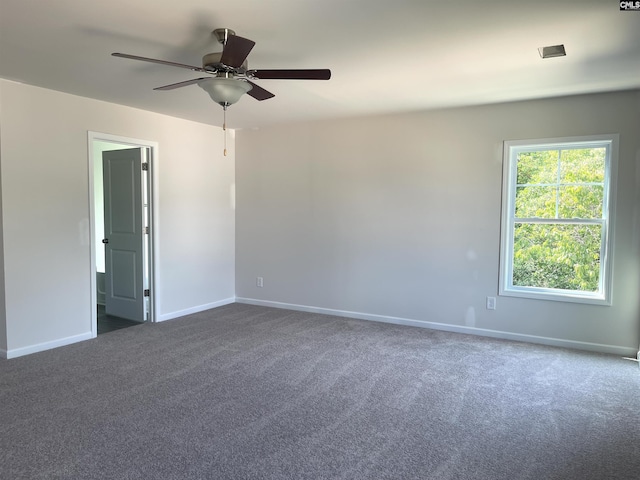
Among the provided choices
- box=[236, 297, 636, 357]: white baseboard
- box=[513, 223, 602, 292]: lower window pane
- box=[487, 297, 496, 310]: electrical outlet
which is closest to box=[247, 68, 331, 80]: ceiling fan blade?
box=[513, 223, 602, 292]: lower window pane

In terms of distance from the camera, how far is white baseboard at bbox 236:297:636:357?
396cm

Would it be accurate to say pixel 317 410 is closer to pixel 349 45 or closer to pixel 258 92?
pixel 258 92

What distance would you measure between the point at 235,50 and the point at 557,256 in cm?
365

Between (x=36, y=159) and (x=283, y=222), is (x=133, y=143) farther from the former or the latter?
(x=283, y=222)

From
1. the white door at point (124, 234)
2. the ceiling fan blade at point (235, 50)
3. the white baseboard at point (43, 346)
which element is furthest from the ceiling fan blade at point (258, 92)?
the white baseboard at point (43, 346)

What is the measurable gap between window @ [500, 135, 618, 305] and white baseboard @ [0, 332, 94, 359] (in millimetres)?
4328

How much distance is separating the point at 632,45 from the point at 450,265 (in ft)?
8.18

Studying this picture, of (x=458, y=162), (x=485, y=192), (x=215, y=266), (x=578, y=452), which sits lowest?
(x=578, y=452)

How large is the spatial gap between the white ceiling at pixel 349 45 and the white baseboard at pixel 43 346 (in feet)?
7.74

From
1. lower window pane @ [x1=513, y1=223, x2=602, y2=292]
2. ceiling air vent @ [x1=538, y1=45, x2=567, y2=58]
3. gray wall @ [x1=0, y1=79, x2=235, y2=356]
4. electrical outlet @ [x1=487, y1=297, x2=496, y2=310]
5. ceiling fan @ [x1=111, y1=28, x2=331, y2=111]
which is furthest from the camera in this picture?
electrical outlet @ [x1=487, y1=297, x2=496, y2=310]

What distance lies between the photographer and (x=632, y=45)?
2740 mm

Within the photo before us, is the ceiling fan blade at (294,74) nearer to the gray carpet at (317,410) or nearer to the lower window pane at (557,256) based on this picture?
the gray carpet at (317,410)

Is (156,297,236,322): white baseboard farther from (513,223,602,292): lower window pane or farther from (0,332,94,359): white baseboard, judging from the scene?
(513,223,602,292): lower window pane

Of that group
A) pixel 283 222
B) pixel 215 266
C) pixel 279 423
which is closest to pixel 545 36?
pixel 279 423
